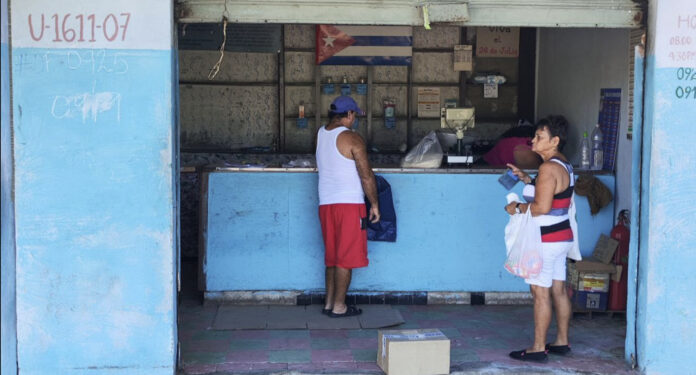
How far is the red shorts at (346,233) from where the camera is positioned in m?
6.05

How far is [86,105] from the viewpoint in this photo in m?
4.42

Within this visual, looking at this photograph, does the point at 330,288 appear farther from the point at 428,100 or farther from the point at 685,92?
the point at 428,100

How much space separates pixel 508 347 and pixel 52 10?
363cm

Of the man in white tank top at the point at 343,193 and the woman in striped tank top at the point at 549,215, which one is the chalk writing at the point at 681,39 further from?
the man in white tank top at the point at 343,193

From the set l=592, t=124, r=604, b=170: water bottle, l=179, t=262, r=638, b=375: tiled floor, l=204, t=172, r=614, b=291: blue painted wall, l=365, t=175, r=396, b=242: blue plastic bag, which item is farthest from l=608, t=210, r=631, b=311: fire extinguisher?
l=365, t=175, r=396, b=242: blue plastic bag

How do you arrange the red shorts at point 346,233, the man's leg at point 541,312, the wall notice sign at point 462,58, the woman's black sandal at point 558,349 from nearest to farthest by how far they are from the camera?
the man's leg at point 541,312 < the woman's black sandal at point 558,349 < the red shorts at point 346,233 < the wall notice sign at point 462,58

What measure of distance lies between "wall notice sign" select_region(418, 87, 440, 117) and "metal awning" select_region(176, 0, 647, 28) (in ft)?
13.3

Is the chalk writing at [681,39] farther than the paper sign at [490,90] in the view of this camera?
No

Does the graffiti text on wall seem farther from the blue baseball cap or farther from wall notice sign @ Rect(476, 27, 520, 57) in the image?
wall notice sign @ Rect(476, 27, 520, 57)

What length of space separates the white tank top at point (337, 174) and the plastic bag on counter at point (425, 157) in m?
0.70

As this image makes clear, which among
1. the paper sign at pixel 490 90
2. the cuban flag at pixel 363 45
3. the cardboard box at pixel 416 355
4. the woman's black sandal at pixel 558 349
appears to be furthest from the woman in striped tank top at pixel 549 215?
the paper sign at pixel 490 90

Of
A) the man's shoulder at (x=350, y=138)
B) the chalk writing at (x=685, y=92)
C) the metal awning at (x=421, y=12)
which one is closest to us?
the metal awning at (x=421, y=12)

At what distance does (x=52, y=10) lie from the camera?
14.1 ft

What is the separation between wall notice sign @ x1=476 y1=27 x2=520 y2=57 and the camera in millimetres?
8758
